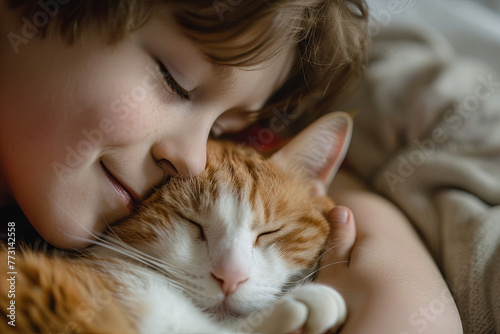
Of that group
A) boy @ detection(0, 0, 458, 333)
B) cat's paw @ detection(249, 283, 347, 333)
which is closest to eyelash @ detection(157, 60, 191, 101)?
boy @ detection(0, 0, 458, 333)

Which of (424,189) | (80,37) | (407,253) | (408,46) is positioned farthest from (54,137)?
(408,46)

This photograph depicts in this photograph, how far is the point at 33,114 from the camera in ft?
2.65

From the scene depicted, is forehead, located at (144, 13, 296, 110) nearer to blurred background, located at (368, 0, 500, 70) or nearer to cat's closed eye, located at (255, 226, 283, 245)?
cat's closed eye, located at (255, 226, 283, 245)

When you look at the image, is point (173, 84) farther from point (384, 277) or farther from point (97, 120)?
point (384, 277)

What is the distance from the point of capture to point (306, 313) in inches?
30.4

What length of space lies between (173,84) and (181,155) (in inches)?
5.3

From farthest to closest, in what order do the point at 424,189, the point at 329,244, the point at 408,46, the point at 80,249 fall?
the point at 408,46 → the point at 424,189 → the point at 329,244 → the point at 80,249

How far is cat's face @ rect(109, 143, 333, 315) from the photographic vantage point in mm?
843

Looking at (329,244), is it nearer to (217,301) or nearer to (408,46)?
(217,301)

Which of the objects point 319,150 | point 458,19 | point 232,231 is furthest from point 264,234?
point 458,19

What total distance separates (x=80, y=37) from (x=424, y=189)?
92cm

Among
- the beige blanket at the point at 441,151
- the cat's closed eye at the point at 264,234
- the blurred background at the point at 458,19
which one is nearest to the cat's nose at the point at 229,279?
the cat's closed eye at the point at 264,234

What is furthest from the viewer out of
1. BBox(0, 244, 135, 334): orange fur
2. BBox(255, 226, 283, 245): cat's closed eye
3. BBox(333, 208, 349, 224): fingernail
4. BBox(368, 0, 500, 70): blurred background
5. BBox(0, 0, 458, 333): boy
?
BBox(368, 0, 500, 70): blurred background

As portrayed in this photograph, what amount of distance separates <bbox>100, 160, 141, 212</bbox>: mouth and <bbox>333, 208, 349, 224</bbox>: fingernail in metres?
0.44
